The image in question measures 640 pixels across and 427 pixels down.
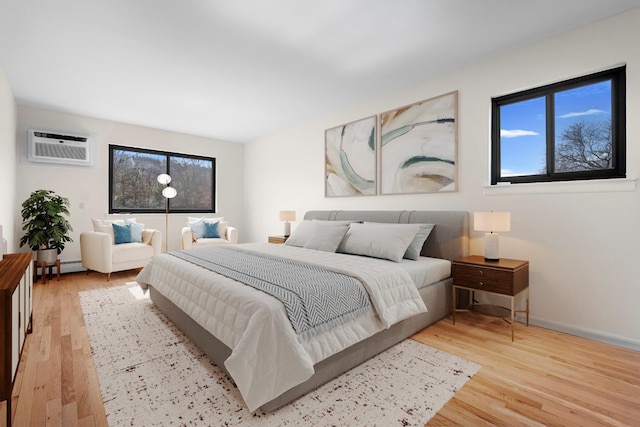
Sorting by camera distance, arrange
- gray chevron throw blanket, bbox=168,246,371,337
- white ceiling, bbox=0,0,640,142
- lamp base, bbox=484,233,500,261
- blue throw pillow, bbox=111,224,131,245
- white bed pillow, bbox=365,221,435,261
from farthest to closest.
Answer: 1. blue throw pillow, bbox=111,224,131,245
2. white bed pillow, bbox=365,221,435,261
3. lamp base, bbox=484,233,500,261
4. white ceiling, bbox=0,0,640,142
5. gray chevron throw blanket, bbox=168,246,371,337

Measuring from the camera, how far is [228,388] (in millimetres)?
1789

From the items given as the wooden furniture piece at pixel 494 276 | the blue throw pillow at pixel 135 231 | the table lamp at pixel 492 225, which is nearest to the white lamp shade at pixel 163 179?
the blue throw pillow at pixel 135 231

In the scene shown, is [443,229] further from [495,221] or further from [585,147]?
[585,147]

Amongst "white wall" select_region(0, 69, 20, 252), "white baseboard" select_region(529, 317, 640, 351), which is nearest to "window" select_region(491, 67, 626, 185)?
"white baseboard" select_region(529, 317, 640, 351)

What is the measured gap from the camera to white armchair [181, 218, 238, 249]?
516 centimetres

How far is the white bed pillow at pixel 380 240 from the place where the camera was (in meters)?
2.95

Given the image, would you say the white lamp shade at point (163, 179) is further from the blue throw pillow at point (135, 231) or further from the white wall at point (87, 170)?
the blue throw pillow at point (135, 231)

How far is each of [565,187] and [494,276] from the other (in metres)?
0.99

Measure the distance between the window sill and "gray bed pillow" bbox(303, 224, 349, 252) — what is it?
61.9 inches

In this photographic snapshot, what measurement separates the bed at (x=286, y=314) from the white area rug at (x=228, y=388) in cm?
8

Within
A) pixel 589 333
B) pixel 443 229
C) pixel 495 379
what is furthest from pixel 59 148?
pixel 589 333

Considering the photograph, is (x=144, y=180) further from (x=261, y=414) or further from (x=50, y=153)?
(x=261, y=414)

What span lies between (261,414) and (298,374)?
0.30 m

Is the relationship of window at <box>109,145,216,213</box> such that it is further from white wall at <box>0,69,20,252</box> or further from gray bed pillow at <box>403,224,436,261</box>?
gray bed pillow at <box>403,224,436,261</box>
